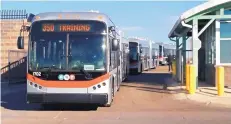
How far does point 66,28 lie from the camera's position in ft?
42.3

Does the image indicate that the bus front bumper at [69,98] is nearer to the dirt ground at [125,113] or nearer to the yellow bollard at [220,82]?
the dirt ground at [125,113]

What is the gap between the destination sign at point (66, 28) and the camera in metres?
12.9

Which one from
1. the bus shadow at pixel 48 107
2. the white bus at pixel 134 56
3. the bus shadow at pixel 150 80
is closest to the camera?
the bus shadow at pixel 48 107

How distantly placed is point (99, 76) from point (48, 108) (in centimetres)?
246

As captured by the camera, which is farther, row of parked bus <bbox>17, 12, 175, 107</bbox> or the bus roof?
the bus roof

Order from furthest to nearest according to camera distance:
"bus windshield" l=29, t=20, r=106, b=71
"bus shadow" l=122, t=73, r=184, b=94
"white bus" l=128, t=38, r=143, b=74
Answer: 1. "white bus" l=128, t=38, r=143, b=74
2. "bus shadow" l=122, t=73, r=184, b=94
3. "bus windshield" l=29, t=20, r=106, b=71

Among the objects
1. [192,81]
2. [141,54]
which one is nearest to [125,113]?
[192,81]

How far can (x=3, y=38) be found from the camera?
29.1 m

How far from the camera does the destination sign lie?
12.9 m

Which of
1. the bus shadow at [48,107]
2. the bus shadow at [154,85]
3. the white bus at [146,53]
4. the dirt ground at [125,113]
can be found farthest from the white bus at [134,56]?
the bus shadow at [48,107]

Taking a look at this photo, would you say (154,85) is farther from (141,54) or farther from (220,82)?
(141,54)

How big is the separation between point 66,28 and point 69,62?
1061 millimetres

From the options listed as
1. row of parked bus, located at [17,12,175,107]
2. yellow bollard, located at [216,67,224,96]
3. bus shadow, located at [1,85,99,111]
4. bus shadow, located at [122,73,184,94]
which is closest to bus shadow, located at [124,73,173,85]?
bus shadow, located at [122,73,184,94]

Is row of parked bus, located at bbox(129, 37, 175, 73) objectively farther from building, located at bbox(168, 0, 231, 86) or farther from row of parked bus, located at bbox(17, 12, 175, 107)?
row of parked bus, located at bbox(17, 12, 175, 107)
